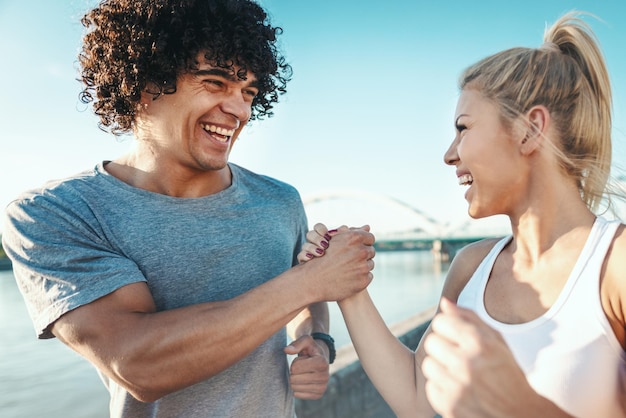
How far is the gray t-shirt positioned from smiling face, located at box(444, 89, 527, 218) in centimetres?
82

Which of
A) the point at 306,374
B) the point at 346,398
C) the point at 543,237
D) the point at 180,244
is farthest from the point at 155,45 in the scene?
the point at 346,398

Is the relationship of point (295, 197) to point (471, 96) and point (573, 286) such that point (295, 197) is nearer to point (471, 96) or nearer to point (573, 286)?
point (471, 96)

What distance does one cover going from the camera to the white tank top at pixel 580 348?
1.33 meters

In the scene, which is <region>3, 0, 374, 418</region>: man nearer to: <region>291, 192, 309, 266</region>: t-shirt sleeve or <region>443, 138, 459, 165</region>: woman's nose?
<region>291, 192, 309, 266</region>: t-shirt sleeve

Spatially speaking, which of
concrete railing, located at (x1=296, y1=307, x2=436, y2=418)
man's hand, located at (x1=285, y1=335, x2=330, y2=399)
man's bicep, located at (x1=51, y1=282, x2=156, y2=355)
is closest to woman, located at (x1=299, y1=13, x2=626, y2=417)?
man's hand, located at (x1=285, y1=335, x2=330, y2=399)

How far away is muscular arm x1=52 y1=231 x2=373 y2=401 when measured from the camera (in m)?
1.40

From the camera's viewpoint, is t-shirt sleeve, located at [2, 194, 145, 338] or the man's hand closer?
t-shirt sleeve, located at [2, 194, 145, 338]

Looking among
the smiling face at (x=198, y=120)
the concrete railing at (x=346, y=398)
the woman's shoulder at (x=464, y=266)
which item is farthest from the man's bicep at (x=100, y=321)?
the concrete railing at (x=346, y=398)

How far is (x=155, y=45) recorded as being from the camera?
1.99 m

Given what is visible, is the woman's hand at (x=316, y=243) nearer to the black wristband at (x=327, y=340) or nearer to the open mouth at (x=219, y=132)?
the black wristband at (x=327, y=340)

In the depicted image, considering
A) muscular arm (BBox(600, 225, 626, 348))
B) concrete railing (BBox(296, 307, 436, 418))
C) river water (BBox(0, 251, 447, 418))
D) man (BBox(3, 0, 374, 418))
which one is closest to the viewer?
muscular arm (BBox(600, 225, 626, 348))

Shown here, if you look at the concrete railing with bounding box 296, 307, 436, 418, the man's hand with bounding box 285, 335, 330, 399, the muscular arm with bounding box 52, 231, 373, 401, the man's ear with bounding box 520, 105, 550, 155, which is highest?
the man's ear with bounding box 520, 105, 550, 155

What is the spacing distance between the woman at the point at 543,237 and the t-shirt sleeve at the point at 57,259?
2.37 ft

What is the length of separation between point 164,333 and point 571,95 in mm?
1541
